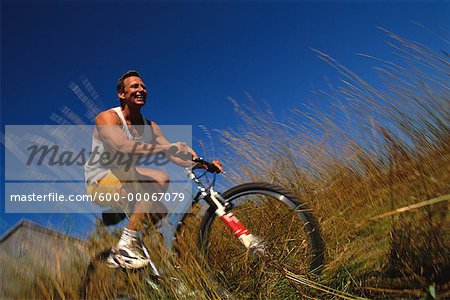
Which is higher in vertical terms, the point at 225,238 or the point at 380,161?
the point at 225,238

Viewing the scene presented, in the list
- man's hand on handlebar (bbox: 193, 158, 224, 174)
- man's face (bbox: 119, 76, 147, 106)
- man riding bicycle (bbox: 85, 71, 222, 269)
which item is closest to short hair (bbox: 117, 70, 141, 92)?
→ man's face (bbox: 119, 76, 147, 106)

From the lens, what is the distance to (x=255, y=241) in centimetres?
251

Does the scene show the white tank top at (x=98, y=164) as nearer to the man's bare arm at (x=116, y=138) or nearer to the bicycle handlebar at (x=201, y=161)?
the man's bare arm at (x=116, y=138)

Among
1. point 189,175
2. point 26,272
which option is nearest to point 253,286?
point 189,175

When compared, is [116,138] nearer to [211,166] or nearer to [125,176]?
[125,176]

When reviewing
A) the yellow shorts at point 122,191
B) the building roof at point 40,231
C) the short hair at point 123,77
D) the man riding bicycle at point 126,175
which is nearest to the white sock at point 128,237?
the man riding bicycle at point 126,175

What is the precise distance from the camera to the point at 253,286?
7.84 ft

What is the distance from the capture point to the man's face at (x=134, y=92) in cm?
327

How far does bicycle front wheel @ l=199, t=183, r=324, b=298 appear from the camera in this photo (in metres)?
2.33

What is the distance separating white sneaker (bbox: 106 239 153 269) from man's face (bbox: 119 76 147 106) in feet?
3.43

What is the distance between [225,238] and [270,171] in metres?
0.96

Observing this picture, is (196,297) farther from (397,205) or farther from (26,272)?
(26,272)

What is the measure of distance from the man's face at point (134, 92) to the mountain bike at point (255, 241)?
730mm

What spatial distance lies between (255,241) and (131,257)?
0.86m
